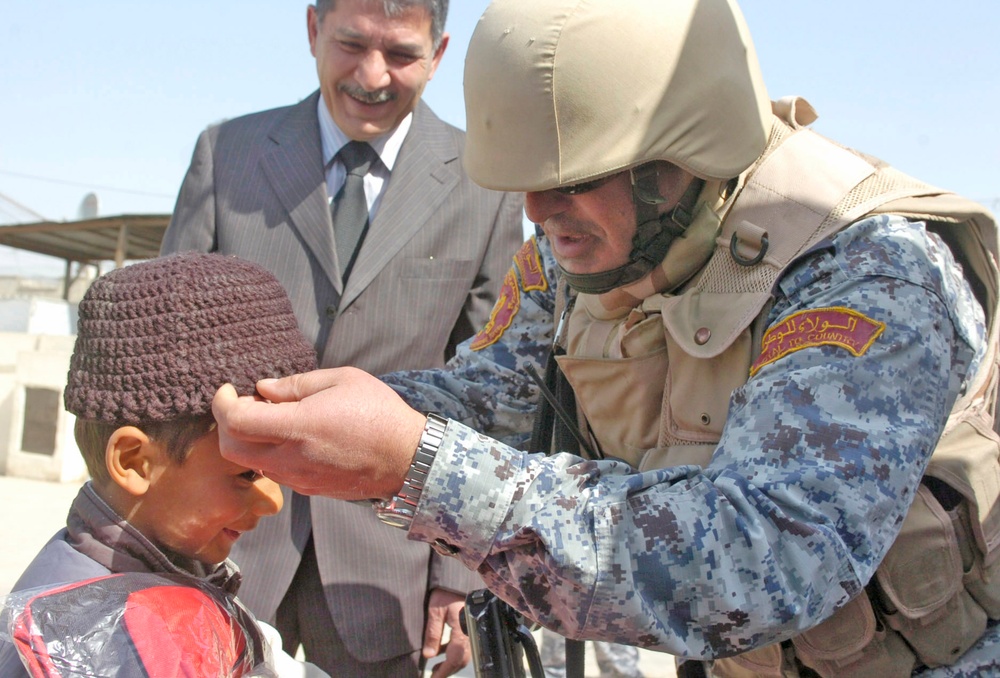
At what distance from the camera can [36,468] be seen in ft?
33.2

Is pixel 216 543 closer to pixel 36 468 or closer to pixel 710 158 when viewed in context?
Answer: pixel 710 158

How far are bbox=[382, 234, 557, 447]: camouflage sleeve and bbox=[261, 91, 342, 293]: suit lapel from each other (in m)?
0.51

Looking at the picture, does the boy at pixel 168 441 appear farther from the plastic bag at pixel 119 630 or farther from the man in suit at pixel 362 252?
the man in suit at pixel 362 252

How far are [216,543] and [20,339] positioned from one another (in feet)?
38.4

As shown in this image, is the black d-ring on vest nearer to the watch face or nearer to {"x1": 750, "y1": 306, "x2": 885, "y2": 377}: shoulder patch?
{"x1": 750, "y1": 306, "x2": 885, "y2": 377}: shoulder patch

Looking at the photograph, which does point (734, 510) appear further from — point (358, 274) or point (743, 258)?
point (358, 274)

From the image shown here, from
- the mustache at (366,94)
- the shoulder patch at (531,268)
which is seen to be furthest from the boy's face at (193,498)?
the mustache at (366,94)

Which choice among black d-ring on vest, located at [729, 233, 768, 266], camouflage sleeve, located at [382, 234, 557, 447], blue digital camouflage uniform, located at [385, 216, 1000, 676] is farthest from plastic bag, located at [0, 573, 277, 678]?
black d-ring on vest, located at [729, 233, 768, 266]

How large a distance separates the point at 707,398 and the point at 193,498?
1000 mm

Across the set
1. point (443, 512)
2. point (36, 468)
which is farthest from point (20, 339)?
point (443, 512)

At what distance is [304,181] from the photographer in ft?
9.45

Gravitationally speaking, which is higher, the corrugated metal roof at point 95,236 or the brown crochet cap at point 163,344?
the brown crochet cap at point 163,344

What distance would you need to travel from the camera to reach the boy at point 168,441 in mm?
1623

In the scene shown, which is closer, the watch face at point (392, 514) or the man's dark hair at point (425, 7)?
the watch face at point (392, 514)
